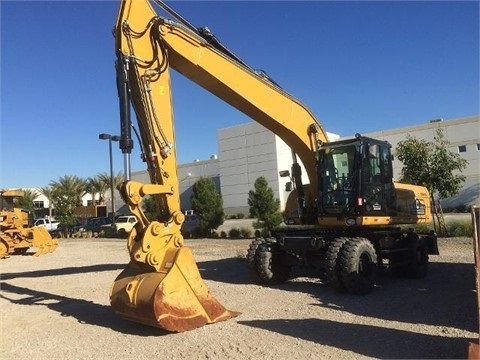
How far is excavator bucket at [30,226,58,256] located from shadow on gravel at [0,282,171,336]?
9.45m

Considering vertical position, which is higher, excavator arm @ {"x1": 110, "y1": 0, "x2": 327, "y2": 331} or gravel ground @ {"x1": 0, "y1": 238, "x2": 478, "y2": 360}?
excavator arm @ {"x1": 110, "y1": 0, "x2": 327, "y2": 331}

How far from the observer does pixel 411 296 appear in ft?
29.5

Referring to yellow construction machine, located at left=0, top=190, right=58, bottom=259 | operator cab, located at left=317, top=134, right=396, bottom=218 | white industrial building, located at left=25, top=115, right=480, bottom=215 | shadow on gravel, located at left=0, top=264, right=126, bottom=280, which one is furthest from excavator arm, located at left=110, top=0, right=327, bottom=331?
white industrial building, located at left=25, top=115, right=480, bottom=215

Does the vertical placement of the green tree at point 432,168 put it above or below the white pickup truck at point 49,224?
above

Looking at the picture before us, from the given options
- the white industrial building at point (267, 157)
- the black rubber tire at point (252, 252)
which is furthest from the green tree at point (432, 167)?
the white industrial building at point (267, 157)

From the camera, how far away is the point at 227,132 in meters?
53.2

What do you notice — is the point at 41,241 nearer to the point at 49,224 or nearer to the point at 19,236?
the point at 19,236

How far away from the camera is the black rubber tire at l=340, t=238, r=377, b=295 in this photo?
360 inches

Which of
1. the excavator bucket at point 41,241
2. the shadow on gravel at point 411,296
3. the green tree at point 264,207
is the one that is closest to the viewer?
the shadow on gravel at point 411,296

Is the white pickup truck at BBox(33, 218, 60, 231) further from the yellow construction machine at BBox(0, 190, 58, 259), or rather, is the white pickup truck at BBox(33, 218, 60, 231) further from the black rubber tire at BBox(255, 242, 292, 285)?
the black rubber tire at BBox(255, 242, 292, 285)

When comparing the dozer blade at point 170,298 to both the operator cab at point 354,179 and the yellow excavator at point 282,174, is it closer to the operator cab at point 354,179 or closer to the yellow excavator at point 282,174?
the yellow excavator at point 282,174

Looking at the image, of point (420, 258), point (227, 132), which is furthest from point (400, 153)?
point (227, 132)

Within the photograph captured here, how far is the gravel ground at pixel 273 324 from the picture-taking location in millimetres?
6016

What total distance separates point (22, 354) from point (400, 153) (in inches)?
743
